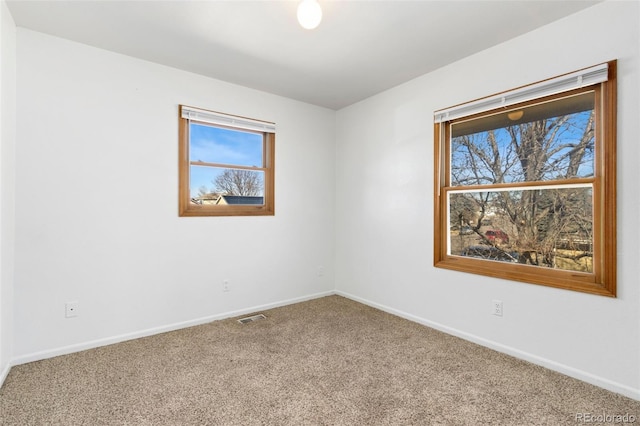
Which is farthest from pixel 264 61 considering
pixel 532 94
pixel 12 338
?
pixel 12 338

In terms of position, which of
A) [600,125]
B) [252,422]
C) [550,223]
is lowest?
[252,422]

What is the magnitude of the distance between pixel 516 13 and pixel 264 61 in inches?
77.5

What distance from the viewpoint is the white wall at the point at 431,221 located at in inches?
76.1

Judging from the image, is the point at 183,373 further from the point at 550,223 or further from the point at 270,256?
the point at 550,223

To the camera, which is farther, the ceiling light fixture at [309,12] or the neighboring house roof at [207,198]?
the neighboring house roof at [207,198]

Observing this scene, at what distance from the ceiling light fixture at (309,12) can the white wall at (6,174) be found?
1.88 m

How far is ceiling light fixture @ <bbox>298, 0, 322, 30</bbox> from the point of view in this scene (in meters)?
A: 1.80

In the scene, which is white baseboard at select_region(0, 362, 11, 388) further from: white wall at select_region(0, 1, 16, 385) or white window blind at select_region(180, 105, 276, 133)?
white window blind at select_region(180, 105, 276, 133)

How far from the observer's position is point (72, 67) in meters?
2.50

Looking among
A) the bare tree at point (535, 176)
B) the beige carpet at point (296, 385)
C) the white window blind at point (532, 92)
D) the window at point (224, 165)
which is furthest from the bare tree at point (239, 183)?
the bare tree at point (535, 176)

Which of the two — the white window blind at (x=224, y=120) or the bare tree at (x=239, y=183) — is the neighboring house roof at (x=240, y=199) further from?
the white window blind at (x=224, y=120)

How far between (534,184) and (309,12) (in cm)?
206

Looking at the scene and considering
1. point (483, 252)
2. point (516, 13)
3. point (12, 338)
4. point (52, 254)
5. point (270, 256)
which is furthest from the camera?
point (270, 256)

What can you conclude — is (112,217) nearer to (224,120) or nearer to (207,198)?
(207,198)
